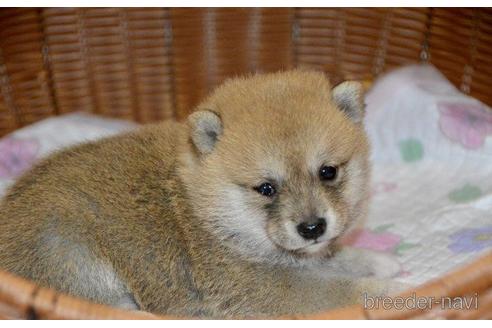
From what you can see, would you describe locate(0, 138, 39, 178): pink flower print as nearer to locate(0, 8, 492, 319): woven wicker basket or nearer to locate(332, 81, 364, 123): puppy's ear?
locate(0, 8, 492, 319): woven wicker basket

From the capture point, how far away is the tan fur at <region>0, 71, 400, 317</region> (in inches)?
91.9

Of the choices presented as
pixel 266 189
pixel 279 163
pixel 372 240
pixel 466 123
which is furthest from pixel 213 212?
pixel 466 123

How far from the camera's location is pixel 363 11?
4004 millimetres

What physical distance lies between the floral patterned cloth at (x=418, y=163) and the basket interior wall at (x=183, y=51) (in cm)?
19

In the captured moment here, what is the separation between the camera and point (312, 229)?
7.47ft

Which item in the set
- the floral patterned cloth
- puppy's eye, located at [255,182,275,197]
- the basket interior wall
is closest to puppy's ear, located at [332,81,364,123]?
puppy's eye, located at [255,182,275,197]

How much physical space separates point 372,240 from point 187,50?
164 cm

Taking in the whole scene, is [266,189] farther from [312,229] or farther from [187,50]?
[187,50]

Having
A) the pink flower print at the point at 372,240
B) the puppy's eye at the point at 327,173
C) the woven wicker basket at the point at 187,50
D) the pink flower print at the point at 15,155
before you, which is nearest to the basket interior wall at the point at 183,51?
the woven wicker basket at the point at 187,50

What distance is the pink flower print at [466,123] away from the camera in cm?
356

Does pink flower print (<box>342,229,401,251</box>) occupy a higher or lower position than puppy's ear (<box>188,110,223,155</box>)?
lower

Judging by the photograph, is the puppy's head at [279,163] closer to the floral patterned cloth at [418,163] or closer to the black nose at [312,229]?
the black nose at [312,229]

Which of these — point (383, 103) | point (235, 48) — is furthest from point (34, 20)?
point (383, 103)

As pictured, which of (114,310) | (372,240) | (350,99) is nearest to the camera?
(114,310)
